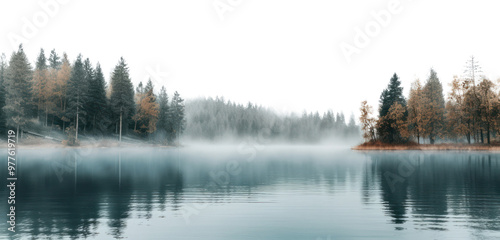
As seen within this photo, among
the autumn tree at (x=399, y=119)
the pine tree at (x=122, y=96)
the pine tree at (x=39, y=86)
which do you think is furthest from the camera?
the pine tree at (x=122, y=96)

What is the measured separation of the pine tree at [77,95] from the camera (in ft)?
306

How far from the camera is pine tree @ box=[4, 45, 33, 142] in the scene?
84188 mm

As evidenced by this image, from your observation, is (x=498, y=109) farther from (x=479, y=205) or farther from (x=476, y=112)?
(x=479, y=205)

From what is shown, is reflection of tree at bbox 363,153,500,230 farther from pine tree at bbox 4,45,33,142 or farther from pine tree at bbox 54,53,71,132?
pine tree at bbox 54,53,71,132

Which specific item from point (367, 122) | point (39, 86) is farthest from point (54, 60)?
point (367, 122)

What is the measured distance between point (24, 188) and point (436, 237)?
80.2 ft

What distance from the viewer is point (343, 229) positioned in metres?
14.0

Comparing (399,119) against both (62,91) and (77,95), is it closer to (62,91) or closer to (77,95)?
(77,95)

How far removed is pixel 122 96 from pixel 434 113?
85.5 metres

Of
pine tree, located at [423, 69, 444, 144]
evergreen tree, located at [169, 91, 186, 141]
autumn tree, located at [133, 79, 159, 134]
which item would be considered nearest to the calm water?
pine tree, located at [423, 69, 444, 144]

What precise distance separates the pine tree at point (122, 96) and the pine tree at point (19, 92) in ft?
71.7

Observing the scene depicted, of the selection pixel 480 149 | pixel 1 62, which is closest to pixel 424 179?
pixel 480 149

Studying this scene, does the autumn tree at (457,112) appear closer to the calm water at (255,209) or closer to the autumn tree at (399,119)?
the autumn tree at (399,119)

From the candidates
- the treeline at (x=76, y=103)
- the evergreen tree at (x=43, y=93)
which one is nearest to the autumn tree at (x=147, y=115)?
the treeline at (x=76, y=103)
